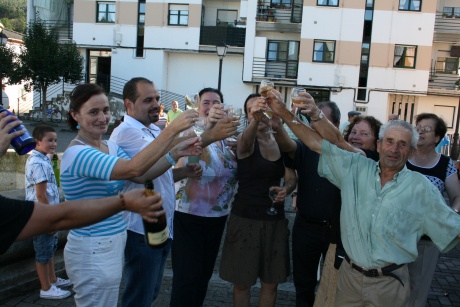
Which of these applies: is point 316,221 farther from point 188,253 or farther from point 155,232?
point 155,232

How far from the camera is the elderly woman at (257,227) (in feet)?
13.4

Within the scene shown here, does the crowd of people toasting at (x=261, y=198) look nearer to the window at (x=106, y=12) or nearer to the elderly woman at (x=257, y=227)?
the elderly woman at (x=257, y=227)

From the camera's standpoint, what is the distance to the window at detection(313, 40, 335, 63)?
→ 2969 centimetres

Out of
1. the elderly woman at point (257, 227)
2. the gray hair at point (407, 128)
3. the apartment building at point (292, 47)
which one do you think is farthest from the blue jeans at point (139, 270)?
the apartment building at point (292, 47)

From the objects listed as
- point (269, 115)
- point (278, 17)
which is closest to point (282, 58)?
point (278, 17)

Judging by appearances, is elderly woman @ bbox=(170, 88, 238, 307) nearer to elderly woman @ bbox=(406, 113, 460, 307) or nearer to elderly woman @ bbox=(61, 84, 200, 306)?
elderly woman @ bbox=(61, 84, 200, 306)

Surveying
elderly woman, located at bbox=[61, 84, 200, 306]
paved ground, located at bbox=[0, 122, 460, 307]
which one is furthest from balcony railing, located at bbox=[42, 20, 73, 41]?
elderly woman, located at bbox=[61, 84, 200, 306]

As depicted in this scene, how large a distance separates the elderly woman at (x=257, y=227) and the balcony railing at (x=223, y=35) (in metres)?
28.6

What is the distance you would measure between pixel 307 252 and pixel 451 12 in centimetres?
3231

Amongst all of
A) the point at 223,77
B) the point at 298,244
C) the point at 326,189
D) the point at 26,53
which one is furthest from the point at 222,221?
the point at 223,77

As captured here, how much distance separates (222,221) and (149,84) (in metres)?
1.56

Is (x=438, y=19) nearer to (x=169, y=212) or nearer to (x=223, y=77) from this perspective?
(x=223, y=77)

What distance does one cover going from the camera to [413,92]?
29.3 meters

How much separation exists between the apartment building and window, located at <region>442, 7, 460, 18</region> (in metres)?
0.06
